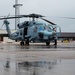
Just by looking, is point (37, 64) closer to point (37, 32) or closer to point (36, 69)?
point (36, 69)

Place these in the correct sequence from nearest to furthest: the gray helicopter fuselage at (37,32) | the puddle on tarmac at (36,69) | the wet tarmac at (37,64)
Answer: the puddle on tarmac at (36,69) → the wet tarmac at (37,64) → the gray helicopter fuselage at (37,32)

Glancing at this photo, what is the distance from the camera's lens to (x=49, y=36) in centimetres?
4159

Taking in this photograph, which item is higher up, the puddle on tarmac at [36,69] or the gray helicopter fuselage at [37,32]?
the gray helicopter fuselage at [37,32]

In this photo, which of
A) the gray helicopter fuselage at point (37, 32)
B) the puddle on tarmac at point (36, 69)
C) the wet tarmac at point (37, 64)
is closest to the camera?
the puddle on tarmac at point (36, 69)

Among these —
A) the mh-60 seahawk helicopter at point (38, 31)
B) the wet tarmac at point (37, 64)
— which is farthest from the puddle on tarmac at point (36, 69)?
the mh-60 seahawk helicopter at point (38, 31)

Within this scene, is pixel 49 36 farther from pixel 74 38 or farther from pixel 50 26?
pixel 74 38

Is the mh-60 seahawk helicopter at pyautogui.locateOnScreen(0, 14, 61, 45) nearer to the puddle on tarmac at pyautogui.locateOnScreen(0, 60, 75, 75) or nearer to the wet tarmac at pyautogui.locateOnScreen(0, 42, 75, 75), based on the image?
the wet tarmac at pyautogui.locateOnScreen(0, 42, 75, 75)

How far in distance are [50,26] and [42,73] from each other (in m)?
35.8

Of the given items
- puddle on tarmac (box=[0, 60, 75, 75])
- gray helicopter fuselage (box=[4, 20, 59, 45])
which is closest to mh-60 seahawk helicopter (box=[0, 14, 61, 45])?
gray helicopter fuselage (box=[4, 20, 59, 45])

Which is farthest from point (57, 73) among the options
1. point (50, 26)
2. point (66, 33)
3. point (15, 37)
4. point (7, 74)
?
point (66, 33)

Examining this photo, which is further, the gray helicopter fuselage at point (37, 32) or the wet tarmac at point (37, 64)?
the gray helicopter fuselage at point (37, 32)

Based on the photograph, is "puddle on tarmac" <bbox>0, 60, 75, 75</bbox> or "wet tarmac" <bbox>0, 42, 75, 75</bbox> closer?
"puddle on tarmac" <bbox>0, 60, 75, 75</bbox>

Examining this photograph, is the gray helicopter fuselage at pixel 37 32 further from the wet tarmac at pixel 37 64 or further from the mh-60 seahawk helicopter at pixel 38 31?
the wet tarmac at pixel 37 64

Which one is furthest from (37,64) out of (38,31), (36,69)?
(38,31)
